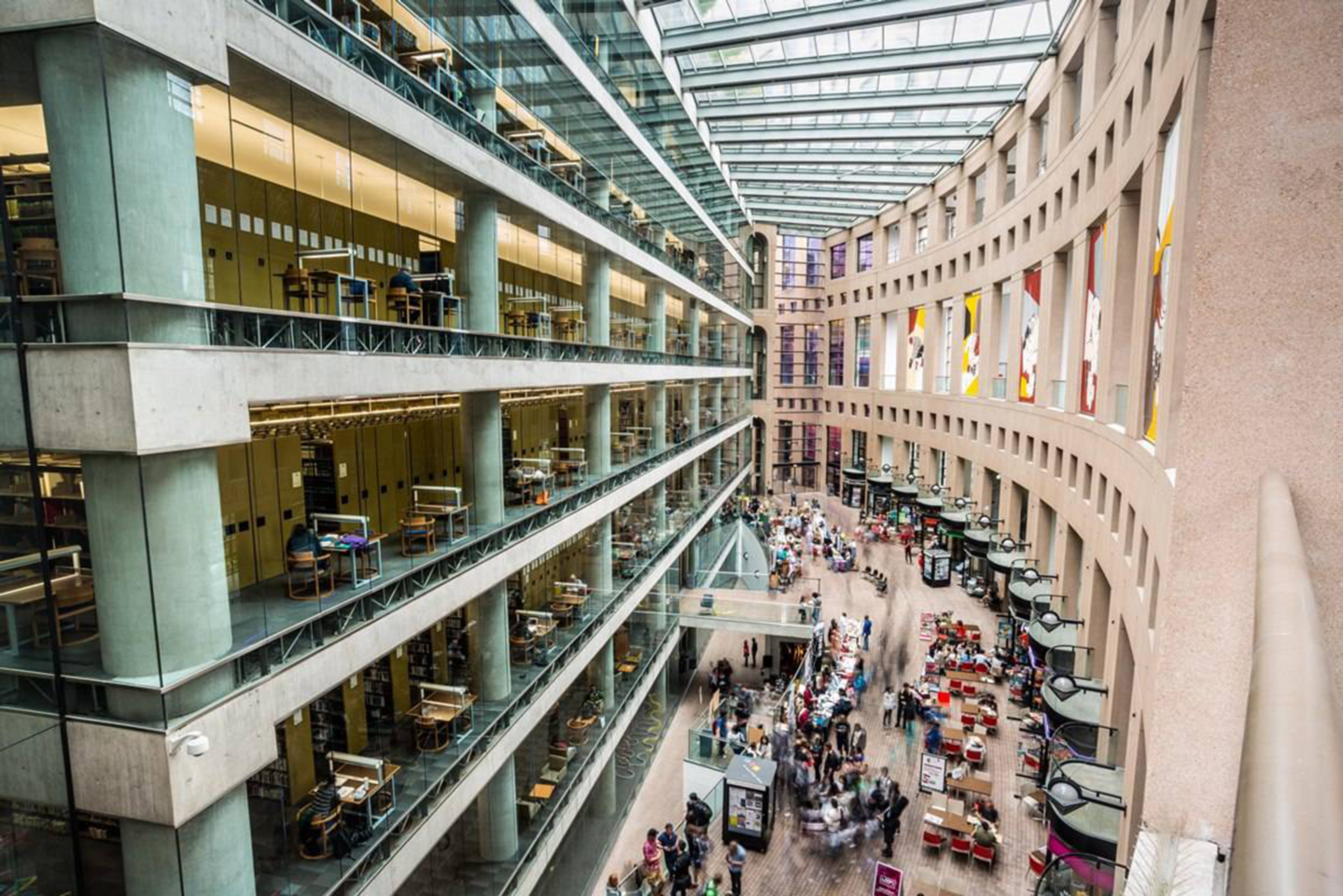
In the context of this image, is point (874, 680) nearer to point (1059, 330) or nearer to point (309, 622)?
point (1059, 330)

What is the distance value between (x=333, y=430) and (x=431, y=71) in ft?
17.1

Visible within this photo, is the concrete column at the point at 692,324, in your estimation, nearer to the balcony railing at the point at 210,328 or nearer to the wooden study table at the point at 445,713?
the balcony railing at the point at 210,328

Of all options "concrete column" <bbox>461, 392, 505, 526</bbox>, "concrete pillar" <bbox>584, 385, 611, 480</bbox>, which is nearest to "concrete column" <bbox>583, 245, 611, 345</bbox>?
"concrete pillar" <bbox>584, 385, 611, 480</bbox>

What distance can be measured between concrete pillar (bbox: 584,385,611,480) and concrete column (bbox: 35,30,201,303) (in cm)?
1168

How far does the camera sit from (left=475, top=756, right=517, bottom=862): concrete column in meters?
11.9

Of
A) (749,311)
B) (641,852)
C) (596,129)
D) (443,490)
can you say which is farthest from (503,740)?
(749,311)

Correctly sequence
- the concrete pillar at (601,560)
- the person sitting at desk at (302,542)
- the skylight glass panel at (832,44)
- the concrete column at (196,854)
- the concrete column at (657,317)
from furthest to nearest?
the concrete column at (657,317) → the skylight glass panel at (832,44) → the concrete pillar at (601,560) → the person sitting at desk at (302,542) → the concrete column at (196,854)

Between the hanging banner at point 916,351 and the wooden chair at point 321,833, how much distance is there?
36156 mm

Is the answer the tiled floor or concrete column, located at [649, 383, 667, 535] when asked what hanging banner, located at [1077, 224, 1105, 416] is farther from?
concrete column, located at [649, 383, 667, 535]

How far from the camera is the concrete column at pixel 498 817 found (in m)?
11.9

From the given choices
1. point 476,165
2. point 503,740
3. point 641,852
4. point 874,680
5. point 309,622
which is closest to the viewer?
point 309,622

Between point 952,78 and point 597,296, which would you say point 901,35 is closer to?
point 952,78

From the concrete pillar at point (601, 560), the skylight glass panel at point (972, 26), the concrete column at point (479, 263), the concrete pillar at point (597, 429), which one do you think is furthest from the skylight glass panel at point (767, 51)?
the concrete pillar at point (601, 560)

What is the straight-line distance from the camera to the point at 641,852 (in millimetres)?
16203
